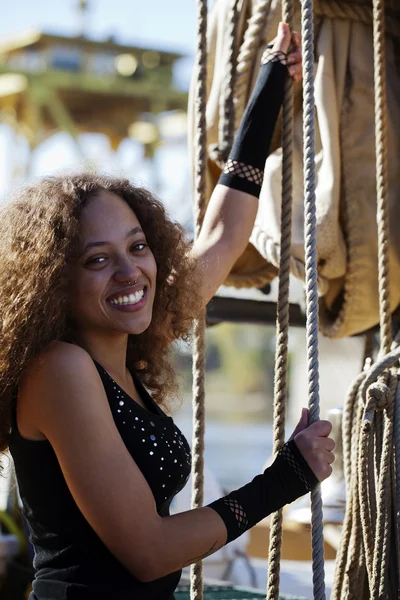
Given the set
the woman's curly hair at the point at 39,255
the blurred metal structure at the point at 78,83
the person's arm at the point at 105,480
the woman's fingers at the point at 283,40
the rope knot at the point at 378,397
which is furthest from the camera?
the blurred metal structure at the point at 78,83

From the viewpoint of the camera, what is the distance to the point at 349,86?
2.08 meters

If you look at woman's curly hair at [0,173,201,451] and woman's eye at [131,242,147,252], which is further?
woman's eye at [131,242,147,252]

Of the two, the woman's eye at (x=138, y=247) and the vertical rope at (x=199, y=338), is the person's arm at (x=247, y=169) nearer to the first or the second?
the vertical rope at (x=199, y=338)

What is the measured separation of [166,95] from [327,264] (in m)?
18.2

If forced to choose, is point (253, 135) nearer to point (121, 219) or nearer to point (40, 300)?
point (121, 219)

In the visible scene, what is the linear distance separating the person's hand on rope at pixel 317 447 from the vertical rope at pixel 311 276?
0.18ft

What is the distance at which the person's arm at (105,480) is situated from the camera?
1264 mm

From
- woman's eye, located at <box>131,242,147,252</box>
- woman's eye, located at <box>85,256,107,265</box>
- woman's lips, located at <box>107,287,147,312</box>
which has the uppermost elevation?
woman's eye, located at <box>131,242,147,252</box>

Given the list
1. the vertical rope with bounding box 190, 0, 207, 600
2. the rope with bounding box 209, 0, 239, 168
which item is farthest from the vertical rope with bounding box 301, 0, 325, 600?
the rope with bounding box 209, 0, 239, 168

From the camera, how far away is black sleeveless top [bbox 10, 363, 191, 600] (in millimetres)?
1320

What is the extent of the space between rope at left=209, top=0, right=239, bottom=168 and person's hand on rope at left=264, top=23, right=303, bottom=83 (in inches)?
11.0

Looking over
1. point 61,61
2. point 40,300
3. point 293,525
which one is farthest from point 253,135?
point 61,61

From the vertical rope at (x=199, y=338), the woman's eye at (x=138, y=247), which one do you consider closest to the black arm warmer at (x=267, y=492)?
the woman's eye at (x=138, y=247)

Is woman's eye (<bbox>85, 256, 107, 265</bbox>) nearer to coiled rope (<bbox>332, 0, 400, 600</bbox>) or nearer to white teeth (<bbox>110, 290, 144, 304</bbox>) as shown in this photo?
white teeth (<bbox>110, 290, 144, 304</bbox>)
